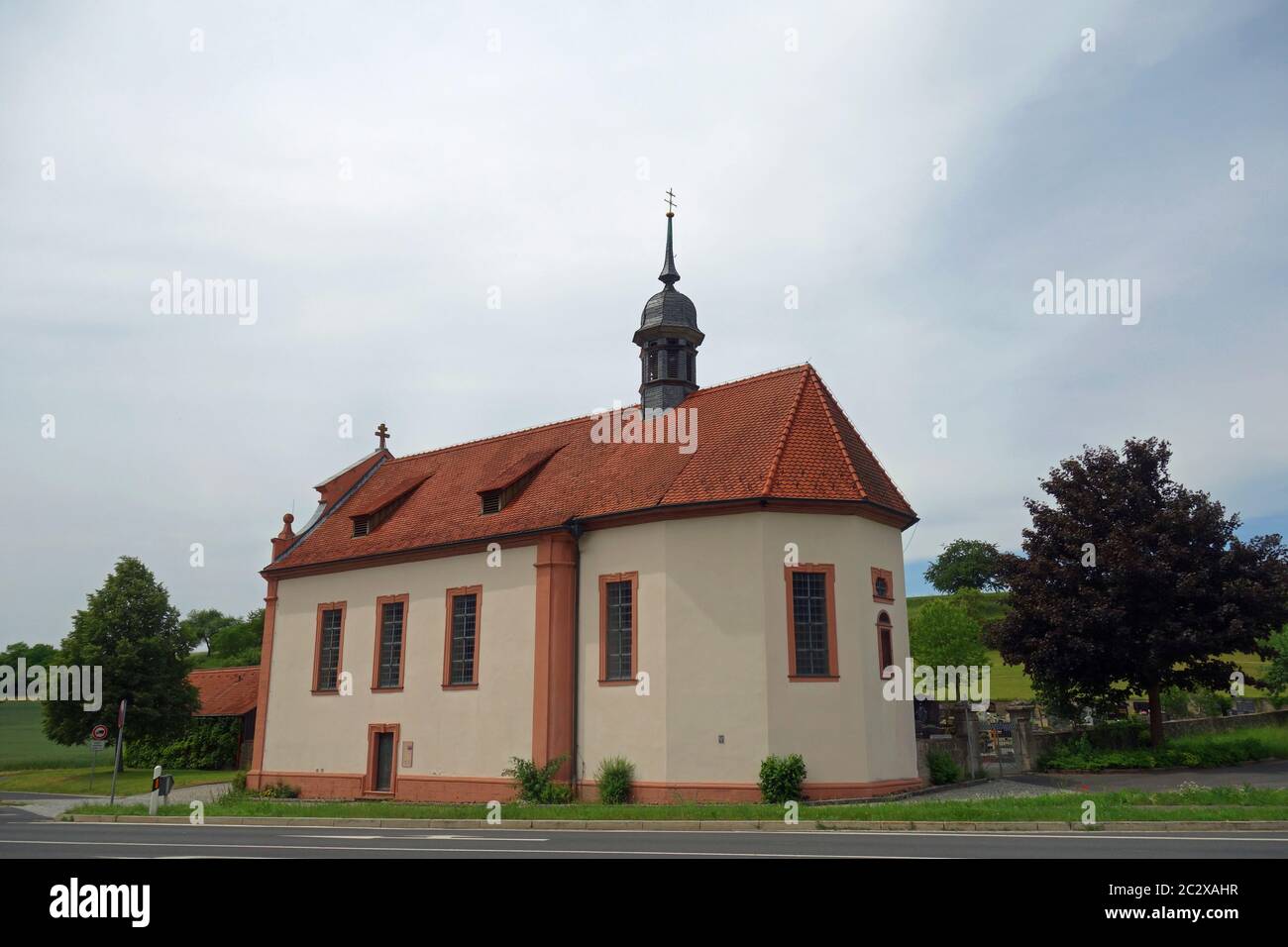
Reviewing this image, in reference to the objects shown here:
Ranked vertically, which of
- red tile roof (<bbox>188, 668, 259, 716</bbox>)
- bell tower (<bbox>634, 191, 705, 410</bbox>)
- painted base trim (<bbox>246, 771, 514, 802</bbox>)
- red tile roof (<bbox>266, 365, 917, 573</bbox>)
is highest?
bell tower (<bbox>634, 191, 705, 410</bbox>)

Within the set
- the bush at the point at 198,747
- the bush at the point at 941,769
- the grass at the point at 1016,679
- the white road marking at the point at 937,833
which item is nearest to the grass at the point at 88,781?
the bush at the point at 198,747

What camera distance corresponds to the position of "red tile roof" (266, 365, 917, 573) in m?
21.8

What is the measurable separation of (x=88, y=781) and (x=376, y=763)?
2111 cm

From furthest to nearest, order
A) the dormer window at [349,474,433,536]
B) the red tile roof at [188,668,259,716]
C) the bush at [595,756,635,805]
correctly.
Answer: the red tile roof at [188,668,259,716] < the dormer window at [349,474,433,536] < the bush at [595,756,635,805]

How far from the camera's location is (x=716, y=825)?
15.7 m

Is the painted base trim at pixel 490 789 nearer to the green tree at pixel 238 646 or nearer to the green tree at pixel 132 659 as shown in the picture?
the green tree at pixel 132 659

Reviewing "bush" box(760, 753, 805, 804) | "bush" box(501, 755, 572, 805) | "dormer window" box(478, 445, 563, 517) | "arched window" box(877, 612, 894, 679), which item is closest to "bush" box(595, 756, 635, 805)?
"bush" box(501, 755, 572, 805)

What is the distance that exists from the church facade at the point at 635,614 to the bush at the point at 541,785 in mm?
342

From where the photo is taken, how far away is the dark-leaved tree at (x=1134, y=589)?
24500mm

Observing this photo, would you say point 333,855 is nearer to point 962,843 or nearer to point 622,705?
point 962,843

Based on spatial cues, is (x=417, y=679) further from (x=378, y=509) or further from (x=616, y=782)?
(x=616, y=782)

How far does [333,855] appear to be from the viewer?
1139 cm

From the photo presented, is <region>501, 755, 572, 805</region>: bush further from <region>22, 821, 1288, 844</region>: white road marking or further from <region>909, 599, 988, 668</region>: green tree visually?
<region>909, 599, 988, 668</region>: green tree

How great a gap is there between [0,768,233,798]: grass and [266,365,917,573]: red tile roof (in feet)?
37.5
